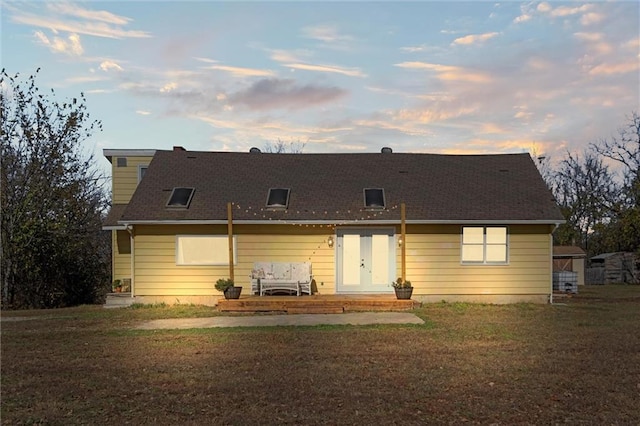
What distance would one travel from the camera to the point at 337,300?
1429 centimetres

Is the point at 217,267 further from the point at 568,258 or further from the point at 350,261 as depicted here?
the point at 568,258

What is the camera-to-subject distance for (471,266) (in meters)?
15.8

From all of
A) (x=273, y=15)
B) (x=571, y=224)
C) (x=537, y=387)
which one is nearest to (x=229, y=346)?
(x=537, y=387)

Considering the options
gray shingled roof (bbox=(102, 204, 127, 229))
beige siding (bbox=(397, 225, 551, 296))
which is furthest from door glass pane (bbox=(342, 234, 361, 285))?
gray shingled roof (bbox=(102, 204, 127, 229))

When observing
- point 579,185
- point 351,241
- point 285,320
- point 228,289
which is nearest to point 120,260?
point 228,289

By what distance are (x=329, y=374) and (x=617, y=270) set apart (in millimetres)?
33334

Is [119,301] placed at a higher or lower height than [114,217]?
lower

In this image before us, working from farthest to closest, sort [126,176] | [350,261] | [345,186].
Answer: [126,176] < [345,186] < [350,261]

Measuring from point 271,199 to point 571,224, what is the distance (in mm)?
30030

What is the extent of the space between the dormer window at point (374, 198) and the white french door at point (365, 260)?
0.66 meters

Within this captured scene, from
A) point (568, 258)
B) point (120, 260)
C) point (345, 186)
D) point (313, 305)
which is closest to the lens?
point (313, 305)

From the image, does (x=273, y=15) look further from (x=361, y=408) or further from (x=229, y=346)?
(x=361, y=408)

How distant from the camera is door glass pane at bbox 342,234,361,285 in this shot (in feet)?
52.8

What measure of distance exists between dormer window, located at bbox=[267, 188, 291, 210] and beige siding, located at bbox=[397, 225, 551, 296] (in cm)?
346
